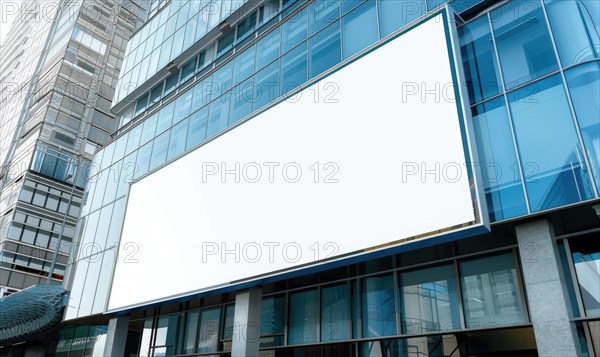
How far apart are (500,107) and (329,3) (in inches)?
318

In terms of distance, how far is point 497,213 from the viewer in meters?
9.59

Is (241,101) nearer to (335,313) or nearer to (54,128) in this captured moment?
(335,313)

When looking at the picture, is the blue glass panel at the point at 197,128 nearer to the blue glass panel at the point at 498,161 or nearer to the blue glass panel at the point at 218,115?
the blue glass panel at the point at 218,115

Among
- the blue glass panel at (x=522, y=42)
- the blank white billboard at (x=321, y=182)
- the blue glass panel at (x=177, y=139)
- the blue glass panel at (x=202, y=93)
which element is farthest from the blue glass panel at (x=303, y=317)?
the blue glass panel at (x=202, y=93)

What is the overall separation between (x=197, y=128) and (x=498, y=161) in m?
13.3

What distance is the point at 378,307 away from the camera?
12.4 meters

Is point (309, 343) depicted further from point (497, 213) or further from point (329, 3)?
point (329, 3)

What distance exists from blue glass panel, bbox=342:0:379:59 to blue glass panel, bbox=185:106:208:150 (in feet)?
24.3

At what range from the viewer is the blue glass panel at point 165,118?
869 inches

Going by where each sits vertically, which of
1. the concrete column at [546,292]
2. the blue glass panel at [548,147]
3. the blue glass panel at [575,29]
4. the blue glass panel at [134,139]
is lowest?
the concrete column at [546,292]

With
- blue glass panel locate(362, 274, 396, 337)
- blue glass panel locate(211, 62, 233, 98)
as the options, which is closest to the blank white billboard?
blue glass panel locate(362, 274, 396, 337)

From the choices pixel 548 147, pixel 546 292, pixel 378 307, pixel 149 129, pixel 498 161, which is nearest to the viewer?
pixel 546 292

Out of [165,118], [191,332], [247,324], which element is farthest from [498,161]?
[165,118]

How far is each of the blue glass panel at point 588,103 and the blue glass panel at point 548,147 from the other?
158 mm
